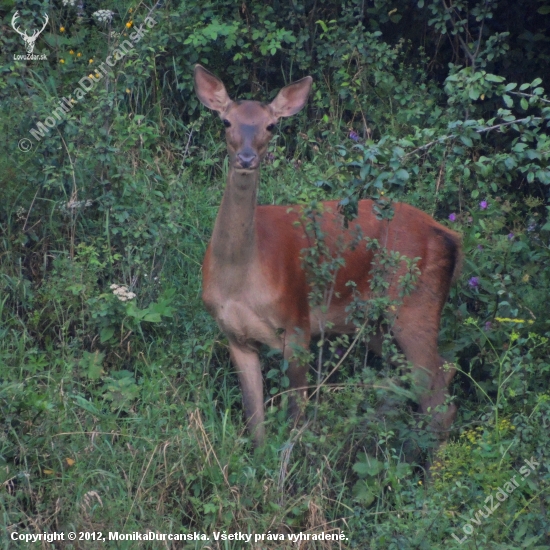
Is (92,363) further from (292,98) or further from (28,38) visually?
(28,38)

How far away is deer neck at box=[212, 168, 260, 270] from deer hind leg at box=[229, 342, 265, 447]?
0.51 metres

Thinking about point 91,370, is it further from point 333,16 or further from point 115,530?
point 333,16

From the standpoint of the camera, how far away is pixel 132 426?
543 centimetres

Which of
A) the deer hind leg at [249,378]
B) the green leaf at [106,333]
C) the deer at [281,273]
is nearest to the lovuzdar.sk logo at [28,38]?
the deer at [281,273]

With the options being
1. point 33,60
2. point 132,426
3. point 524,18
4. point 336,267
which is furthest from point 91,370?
point 524,18

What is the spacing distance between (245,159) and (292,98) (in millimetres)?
882

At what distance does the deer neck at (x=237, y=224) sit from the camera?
564cm

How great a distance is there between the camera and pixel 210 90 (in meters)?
6.15

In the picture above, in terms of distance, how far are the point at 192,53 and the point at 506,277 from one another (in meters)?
3.43

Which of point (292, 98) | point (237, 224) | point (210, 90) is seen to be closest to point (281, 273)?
point (237, 224)

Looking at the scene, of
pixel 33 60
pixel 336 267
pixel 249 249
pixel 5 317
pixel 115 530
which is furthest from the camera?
pixel 33 60

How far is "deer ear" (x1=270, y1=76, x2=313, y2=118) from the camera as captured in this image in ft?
20.1

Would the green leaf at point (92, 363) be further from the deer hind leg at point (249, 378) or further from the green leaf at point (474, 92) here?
the green leaf at point (474, 92)

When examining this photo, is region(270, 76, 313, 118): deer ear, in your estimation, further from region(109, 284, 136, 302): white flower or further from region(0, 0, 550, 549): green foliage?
region(109, 284, 136, 302): white flower
